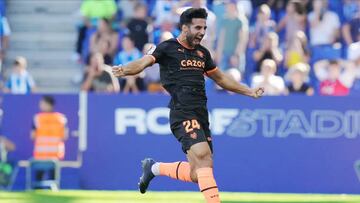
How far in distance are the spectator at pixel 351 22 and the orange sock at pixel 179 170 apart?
820 centimetres

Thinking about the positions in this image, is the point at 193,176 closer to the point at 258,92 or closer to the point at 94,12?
the point at 258,92

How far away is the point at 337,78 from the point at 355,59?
→ 0.94 metres

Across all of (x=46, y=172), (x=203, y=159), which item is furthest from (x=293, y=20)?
(x=203, y=159)

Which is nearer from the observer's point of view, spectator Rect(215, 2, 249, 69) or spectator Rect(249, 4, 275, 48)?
spectator Rect(215, 2, 249, 69)

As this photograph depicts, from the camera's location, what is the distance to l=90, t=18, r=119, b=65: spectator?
19.1m

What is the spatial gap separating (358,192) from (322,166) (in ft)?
2.00

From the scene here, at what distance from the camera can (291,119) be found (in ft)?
51.3

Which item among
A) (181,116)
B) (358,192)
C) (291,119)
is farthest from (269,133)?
(181,116)

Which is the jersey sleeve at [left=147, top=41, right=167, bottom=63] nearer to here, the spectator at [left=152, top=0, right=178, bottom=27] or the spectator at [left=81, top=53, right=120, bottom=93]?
the spectator at [left=81, top=53, right=120, bottom=93]

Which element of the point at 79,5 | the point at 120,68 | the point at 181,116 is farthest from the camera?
the point at 79,5

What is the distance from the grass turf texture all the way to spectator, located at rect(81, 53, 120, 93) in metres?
2.70

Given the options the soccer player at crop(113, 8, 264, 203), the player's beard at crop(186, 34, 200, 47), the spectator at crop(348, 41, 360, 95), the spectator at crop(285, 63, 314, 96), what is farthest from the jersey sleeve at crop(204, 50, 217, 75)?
the spectator at crop(348, 41, 360, 95)

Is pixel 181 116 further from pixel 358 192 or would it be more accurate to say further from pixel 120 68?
pixel 358 192

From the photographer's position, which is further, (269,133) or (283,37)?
(283,37)
